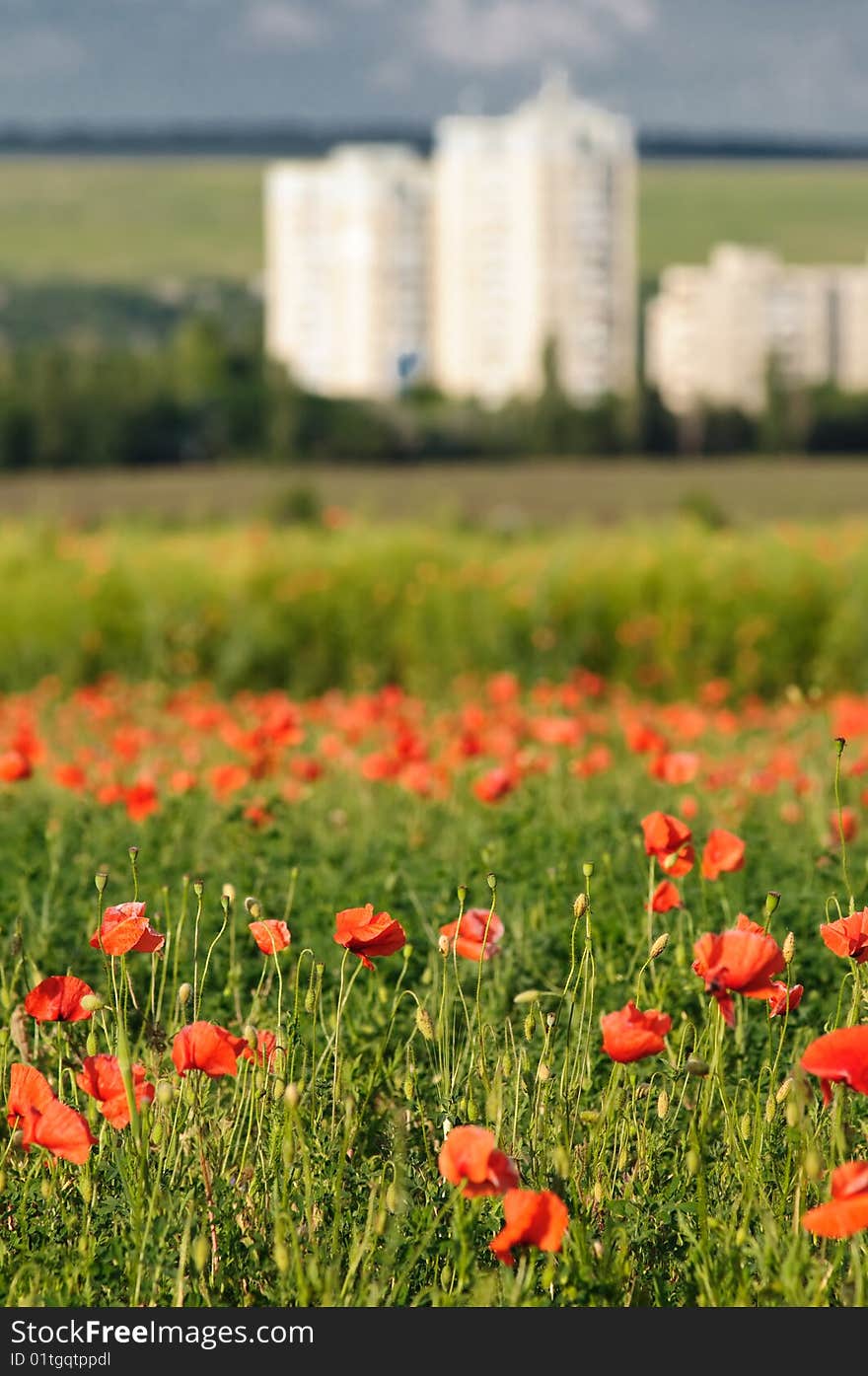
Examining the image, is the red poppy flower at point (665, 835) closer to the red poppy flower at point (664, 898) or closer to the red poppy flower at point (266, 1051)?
the red poppy flower at point (664, 898)

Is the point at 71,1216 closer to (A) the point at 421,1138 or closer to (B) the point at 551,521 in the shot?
(A) the point at 421,1138

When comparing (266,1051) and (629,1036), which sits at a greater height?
(629,1036)

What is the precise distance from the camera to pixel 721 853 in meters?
2.40

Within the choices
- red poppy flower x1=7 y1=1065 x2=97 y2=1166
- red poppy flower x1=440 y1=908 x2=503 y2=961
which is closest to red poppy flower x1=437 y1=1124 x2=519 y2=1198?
red poppy flower x1=7 y1=1065 x2=97 y2=1166

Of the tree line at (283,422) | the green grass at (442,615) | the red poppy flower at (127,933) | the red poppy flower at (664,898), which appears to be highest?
the tree line at (283,422)

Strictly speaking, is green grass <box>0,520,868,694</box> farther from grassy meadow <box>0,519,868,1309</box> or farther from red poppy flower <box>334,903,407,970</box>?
red poppy flower <box>334,903,407,970</box>

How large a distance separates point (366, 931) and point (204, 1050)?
235mm

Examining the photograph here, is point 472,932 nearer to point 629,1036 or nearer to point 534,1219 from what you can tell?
point 629,1036

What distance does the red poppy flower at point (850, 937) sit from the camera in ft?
6.57

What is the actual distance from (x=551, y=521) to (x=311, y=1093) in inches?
544

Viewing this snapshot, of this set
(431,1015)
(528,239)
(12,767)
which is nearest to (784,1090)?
(431,1015)

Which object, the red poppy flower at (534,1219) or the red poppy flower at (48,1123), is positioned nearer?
the red poppy flower at (534,1219)

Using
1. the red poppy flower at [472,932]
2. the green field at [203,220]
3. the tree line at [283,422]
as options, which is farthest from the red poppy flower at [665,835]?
the green field at [203,220]

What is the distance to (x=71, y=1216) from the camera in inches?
87.0
